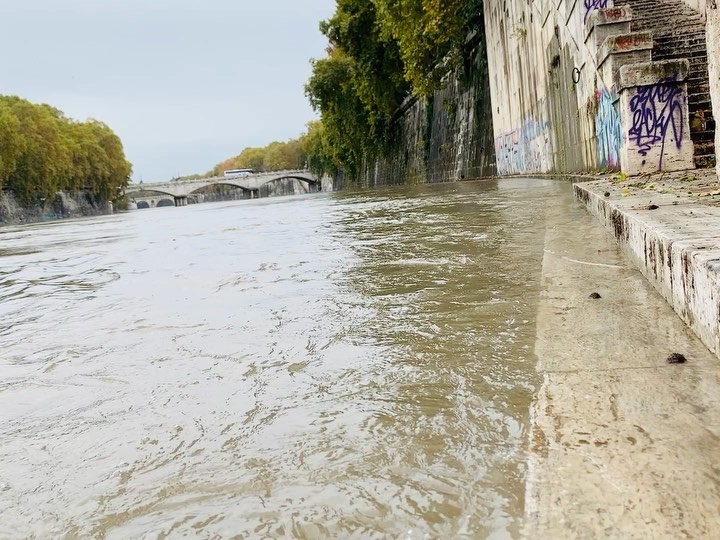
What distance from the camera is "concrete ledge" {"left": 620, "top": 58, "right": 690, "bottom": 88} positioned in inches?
287


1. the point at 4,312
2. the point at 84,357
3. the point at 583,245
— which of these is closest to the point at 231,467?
the point at 84,357

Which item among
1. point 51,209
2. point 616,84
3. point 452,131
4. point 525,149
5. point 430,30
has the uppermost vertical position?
point 430,30

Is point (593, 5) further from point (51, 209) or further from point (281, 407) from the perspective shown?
point (51, 209)

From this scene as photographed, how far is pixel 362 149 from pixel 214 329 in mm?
41428

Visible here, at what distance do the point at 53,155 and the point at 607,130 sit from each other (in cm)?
6088

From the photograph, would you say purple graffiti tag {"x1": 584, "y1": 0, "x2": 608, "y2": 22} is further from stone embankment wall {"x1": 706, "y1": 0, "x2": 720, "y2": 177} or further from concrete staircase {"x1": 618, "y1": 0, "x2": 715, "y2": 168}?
stone embankment wall {"x1": 706, "y1": 0, "x2": 720, "y2": 177}

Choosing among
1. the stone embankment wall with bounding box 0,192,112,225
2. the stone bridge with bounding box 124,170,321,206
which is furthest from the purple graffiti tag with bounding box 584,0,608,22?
the stone bridge with bounding box 124,170,321,206

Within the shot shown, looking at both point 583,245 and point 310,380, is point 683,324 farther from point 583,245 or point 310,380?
point 583,245

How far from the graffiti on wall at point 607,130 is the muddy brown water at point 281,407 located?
4846 millimetres

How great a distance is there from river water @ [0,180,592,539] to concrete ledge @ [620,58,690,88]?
406 centimetres

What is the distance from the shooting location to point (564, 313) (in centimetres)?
277

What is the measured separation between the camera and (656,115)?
7.51 meters

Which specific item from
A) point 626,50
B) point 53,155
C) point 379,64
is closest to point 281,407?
point 626,50

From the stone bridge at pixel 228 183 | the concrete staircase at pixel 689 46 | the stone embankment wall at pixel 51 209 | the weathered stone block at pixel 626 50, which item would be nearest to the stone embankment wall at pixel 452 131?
the concrete staircase at pixel 689 46
